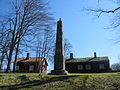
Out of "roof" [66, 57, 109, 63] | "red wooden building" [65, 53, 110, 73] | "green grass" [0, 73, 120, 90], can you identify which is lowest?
"green grass" [0, 73, 120, 90]

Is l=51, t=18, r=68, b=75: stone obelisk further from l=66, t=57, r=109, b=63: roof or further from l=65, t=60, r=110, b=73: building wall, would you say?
l=66, t=57, r=109, b=63: roof

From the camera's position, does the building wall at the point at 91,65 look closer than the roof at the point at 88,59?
Yes

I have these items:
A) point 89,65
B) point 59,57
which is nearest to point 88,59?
point 89,65

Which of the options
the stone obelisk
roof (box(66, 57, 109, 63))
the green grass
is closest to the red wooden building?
roof (box(66, 57, 109, 63))

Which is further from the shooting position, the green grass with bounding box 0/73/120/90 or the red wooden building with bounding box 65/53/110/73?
the red wooden building with bounding box 65/53/110/73

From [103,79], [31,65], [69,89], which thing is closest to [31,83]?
[69,89]

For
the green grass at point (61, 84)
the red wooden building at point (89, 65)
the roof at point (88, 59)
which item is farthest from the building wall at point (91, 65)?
the green grass at point (61, 84)

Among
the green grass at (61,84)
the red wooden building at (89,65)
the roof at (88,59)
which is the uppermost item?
the roof at (88,59)

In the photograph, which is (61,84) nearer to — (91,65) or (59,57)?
(59,57)

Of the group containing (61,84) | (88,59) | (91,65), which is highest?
(88,59)

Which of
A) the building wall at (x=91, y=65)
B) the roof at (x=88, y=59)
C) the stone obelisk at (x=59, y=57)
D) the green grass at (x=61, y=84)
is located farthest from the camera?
the roof at (x=88, y=59)

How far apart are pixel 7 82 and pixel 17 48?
1037cm

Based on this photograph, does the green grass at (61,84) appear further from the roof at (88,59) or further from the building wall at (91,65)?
the roof at (88,59)

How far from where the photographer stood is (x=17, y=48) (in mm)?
24109
